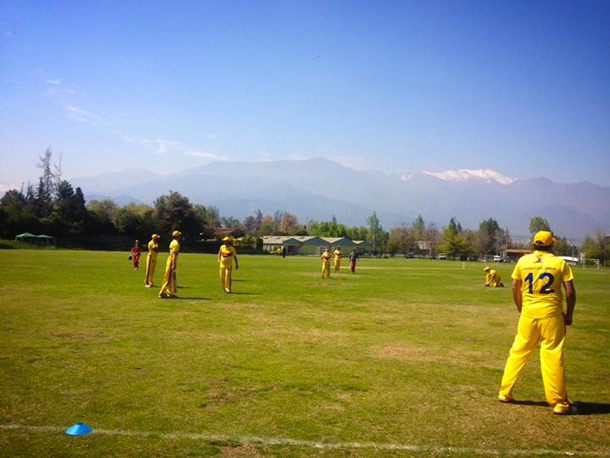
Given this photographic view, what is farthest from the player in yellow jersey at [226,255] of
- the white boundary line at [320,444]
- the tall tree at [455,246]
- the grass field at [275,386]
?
the tall tree at [455,246]

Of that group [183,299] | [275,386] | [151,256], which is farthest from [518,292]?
[151,256]

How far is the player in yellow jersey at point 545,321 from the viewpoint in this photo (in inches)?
260

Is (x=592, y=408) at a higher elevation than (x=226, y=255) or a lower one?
lower

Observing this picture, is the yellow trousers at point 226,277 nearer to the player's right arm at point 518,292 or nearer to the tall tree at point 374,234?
the player's right arm at point 518,292

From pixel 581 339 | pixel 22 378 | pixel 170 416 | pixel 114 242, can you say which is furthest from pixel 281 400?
pixel 114 242

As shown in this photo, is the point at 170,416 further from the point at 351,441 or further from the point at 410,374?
the point at 410,374

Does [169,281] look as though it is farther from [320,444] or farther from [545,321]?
[545,321]

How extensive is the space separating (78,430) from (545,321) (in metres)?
5.96

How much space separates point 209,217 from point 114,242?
7699 cm

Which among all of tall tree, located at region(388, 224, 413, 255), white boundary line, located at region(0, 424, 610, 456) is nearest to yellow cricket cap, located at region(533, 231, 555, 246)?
white boundary line, located at region(0, 424, 610, 456)

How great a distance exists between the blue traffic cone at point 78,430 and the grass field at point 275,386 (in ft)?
0.28

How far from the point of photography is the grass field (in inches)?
207

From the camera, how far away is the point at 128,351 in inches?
359

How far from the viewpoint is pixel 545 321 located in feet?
22.3
